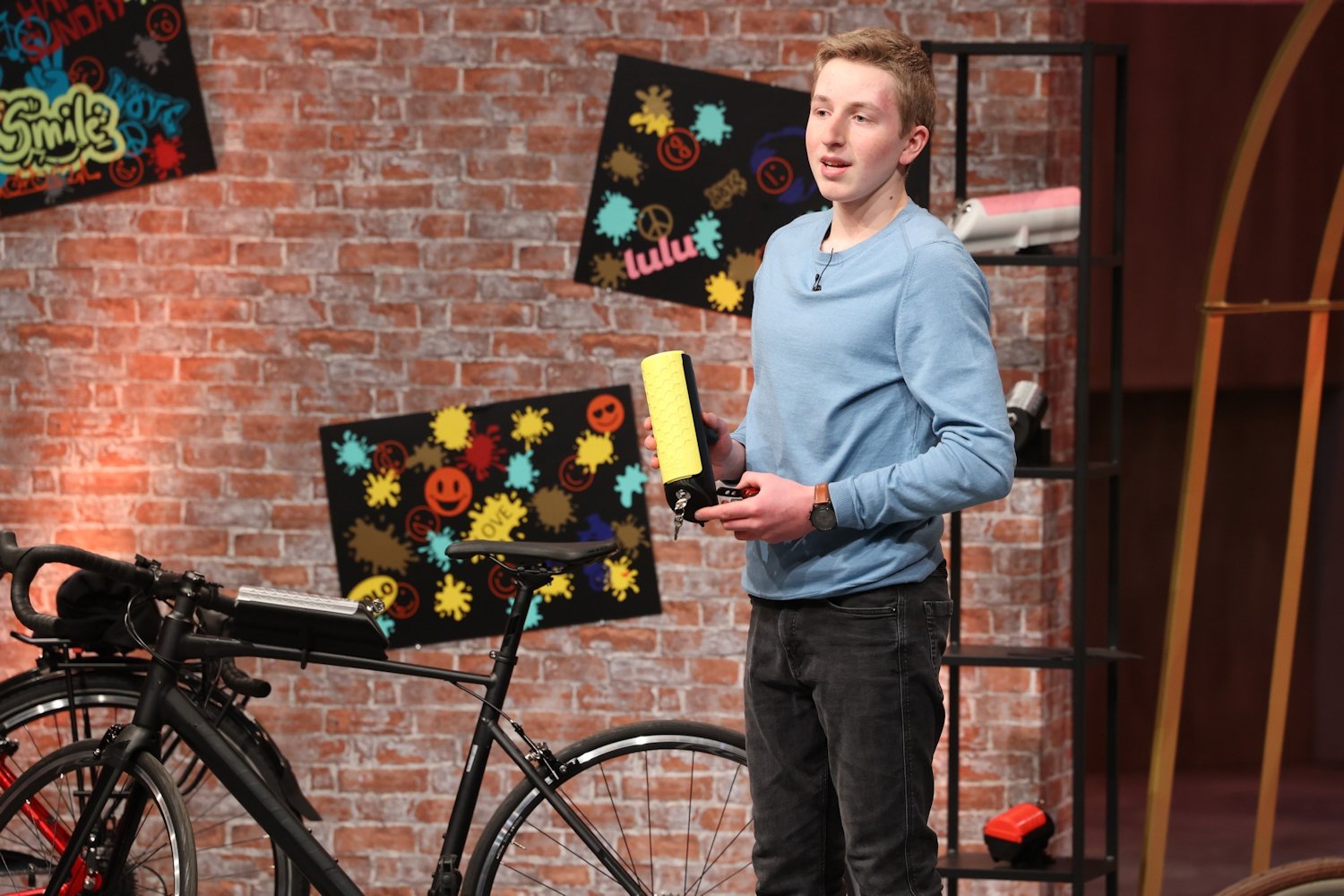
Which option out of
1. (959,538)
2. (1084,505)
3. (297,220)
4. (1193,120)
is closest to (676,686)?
(959,538)

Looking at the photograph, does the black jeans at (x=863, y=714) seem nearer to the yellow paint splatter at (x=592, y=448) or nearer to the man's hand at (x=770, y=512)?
the man's hand at (x=770, y=512)

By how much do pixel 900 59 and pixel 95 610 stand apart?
190 cm

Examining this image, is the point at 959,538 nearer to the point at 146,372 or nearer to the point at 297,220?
the point at 297,220

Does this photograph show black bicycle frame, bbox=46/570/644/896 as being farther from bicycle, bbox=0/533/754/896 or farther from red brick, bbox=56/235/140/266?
red brick, bbox=56/235/140/266

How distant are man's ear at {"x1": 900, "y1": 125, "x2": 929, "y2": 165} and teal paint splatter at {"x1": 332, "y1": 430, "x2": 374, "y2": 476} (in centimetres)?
193

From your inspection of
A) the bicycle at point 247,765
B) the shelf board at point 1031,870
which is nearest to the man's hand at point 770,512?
the bicycle at point 247,765

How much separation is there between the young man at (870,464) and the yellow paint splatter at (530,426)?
1565 mm

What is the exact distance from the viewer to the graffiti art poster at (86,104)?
355 centimetres

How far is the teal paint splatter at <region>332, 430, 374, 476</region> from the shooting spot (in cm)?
356

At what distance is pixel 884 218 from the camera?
1.99 metres

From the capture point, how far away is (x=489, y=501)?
11.6 ft

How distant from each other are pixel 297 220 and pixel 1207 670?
11.2 feet

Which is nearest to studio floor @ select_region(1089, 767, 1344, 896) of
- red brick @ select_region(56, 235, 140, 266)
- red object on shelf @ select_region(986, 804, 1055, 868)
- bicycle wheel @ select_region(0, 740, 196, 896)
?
red object on shelf @ select_region(986, 804, 1055, 868)

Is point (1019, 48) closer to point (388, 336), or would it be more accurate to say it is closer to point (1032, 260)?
point (1032, 260)
